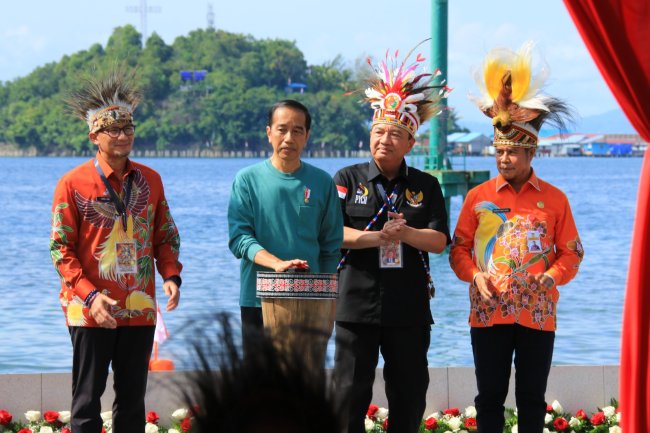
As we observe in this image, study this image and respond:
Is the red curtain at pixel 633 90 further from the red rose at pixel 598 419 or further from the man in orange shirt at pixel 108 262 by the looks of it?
the red rose at pixel 598 419

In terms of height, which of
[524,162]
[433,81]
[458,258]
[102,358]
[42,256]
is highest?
[433,81]

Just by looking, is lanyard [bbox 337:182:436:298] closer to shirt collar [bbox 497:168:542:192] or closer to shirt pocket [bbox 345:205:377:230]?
shirt pocket [bbox 345:205:377:230]

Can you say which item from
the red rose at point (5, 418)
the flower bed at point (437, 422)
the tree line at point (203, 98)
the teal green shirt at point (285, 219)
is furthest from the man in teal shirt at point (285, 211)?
the tree line at point (203, 98)

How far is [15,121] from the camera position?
107 meters

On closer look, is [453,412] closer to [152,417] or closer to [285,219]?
[152,417]

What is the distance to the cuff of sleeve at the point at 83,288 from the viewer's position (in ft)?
14.3

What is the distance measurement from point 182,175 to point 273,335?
75.0 meters

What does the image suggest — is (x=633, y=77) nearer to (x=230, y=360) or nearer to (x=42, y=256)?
(x=230, y=360)

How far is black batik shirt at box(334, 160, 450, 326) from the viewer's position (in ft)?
16.0

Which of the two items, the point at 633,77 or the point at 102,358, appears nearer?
the point at 633,77

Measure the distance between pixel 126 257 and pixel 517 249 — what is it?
5.27 feet

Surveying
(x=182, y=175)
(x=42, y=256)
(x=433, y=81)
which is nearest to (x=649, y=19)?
(x=433, y=81)

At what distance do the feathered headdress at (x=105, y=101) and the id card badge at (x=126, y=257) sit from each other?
0.47m

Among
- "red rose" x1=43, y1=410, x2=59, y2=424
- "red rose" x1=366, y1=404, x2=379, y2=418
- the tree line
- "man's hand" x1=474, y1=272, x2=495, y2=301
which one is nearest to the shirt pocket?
"man's hand" x1=474, y1=272, x2=495, y2=301
